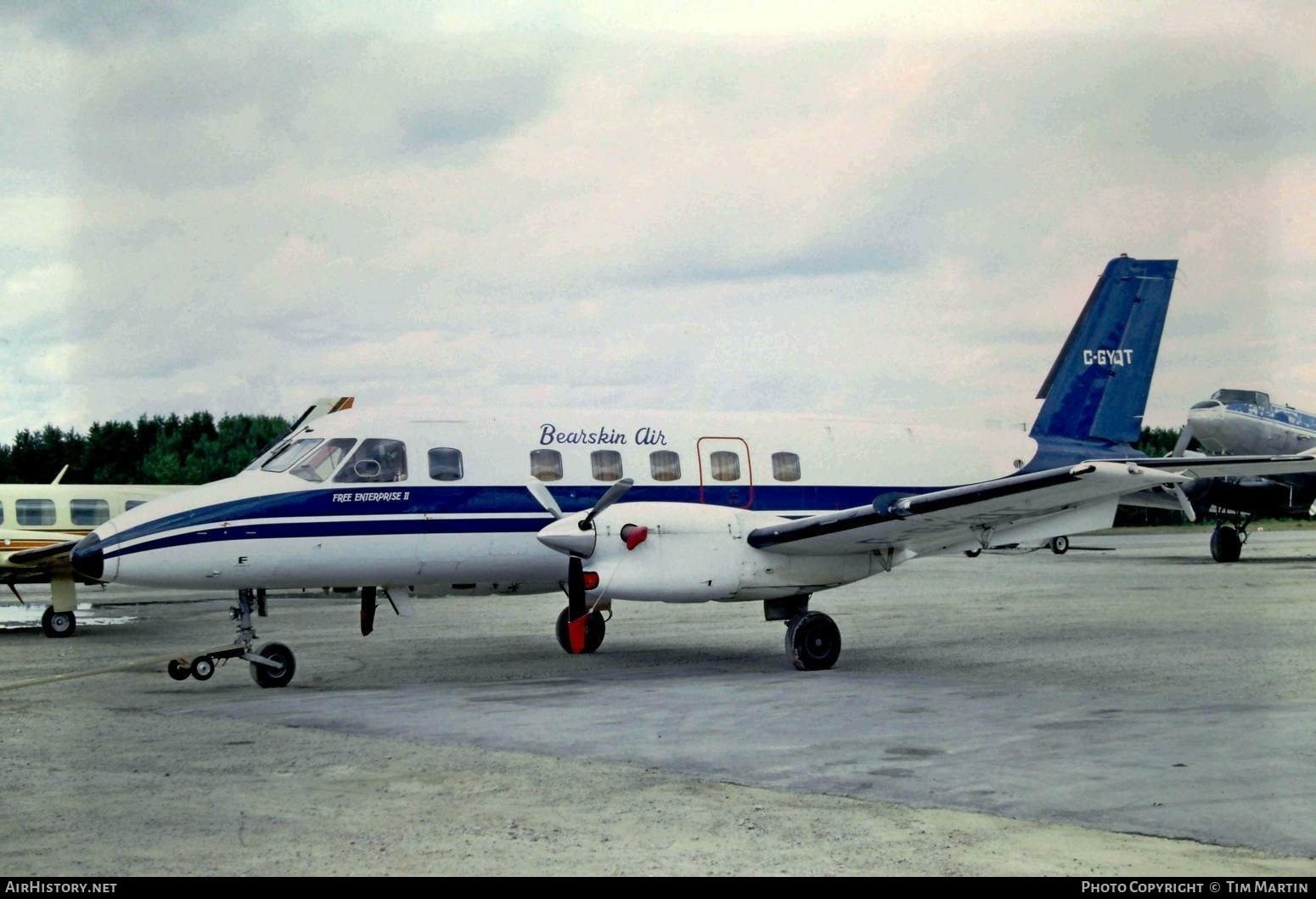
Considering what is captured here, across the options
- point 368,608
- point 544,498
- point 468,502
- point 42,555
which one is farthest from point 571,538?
point 42,555

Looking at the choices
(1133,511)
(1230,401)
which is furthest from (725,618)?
(1133,511)

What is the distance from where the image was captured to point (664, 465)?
16359 millimetres

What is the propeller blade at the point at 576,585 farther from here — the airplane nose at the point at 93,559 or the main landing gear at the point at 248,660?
the airplane nose at the point at 93,559

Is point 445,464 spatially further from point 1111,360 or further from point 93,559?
point 1111,360

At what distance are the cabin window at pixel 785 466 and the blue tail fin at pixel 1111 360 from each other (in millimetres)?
4277

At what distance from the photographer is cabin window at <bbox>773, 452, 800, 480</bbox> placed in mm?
16891

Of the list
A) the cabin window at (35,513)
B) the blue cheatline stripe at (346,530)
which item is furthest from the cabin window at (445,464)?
the cabin window at (35,513)

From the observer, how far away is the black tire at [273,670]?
1420 cm

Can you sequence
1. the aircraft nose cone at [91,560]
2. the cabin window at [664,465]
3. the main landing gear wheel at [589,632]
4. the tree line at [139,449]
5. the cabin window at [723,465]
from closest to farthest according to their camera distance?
the aircraft nose cone at [91,560], the cabin window at [664,465], the cabin window at [723,465], the main landing gear wheel at [589,632], the tree line at [139,449]

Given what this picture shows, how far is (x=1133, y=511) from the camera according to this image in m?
68.2

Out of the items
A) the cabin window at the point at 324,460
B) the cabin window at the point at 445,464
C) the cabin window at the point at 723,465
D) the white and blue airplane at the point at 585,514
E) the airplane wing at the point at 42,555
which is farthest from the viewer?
the airplane wing at the point at 42,555

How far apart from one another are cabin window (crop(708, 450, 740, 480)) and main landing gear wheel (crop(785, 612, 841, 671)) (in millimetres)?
2286

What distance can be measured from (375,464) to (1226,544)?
2716 centimetres

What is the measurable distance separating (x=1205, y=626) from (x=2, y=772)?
51.1ft
